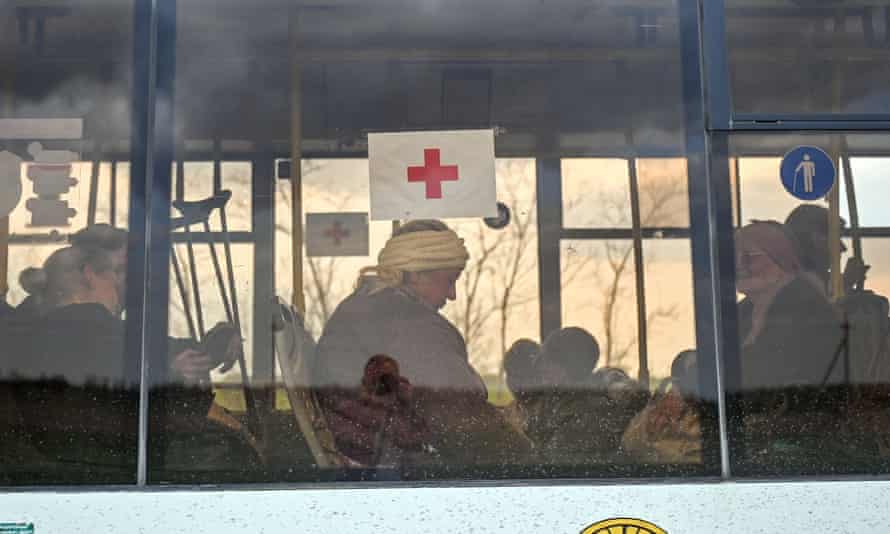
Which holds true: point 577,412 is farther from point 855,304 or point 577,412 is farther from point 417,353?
point 855,304

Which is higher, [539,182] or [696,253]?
[539,182]

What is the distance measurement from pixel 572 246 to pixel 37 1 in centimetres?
165

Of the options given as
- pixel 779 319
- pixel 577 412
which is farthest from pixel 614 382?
pixel 779 319

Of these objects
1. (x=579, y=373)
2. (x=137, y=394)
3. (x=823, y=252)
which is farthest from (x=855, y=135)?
(x=137, y=394)

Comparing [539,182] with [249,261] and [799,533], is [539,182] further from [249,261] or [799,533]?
[799,533]

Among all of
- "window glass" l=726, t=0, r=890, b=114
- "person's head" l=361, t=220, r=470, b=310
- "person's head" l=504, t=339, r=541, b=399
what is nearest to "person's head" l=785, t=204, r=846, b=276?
"window glass" l=726, t=0, r=890, b=114

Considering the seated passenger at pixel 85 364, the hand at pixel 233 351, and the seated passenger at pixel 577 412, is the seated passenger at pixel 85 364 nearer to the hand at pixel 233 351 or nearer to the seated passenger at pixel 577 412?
the hand at pixel 233 351

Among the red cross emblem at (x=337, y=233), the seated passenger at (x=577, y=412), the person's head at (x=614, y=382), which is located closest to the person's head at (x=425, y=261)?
the red cross emblem at (x=337, y=233)

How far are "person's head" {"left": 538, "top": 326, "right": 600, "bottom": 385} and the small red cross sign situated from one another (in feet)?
1.66

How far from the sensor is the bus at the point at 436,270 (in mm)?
3162

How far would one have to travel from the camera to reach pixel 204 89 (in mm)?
3273

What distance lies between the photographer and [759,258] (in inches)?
Answer: 128

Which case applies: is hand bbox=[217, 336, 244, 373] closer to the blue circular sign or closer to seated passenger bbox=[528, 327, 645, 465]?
seated passenger bbox=[528, 327, 645, 465]

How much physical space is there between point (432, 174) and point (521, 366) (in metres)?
0.58
